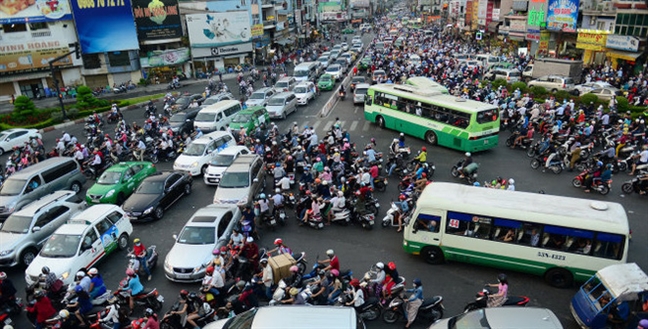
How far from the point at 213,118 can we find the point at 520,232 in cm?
1896

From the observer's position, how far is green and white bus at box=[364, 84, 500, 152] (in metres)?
20.9

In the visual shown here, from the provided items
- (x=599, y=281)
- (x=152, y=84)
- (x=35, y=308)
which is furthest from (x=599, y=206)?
(x=152, y=84)

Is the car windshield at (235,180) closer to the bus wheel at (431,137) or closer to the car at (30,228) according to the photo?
the car at (30,228)

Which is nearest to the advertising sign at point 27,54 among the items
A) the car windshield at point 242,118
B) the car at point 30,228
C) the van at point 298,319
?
→ the car windshield at point 242,118

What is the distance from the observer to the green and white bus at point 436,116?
20.9 meters

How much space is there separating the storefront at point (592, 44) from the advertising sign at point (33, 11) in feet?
160

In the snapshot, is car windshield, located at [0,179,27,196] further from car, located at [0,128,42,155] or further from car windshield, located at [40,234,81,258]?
car, located at [0,128,42,155]

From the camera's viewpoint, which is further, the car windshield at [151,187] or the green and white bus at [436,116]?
the green and white bus at [436,116]

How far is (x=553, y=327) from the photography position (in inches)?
312

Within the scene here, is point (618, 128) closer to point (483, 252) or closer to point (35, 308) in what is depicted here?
point (483, 252)

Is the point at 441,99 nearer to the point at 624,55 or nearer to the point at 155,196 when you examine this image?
the point at 155,196

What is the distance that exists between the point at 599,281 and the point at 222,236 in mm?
10089

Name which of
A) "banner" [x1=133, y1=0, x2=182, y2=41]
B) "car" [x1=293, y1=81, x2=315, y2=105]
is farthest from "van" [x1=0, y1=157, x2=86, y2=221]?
"banner" [x1=133, y1=0, x2=182, y2=41]

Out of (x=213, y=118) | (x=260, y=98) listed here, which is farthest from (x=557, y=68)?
(x=213, y=118)
